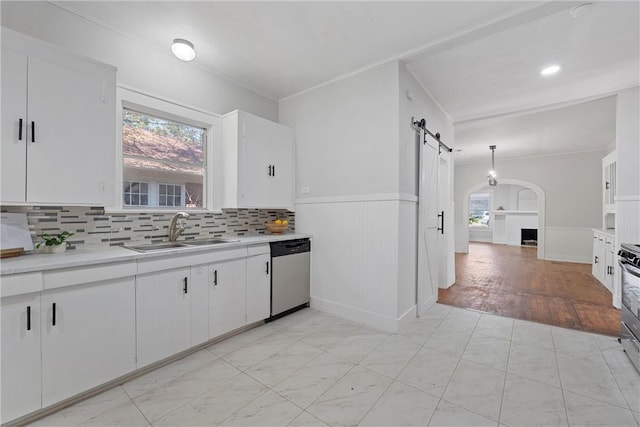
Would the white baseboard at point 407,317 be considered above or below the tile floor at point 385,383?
above

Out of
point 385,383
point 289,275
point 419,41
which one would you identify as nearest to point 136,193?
point 289,275

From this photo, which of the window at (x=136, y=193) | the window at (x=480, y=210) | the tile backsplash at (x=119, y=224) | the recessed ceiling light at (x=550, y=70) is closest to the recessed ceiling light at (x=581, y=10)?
the recessed ceiling light at (x=550, y=70)

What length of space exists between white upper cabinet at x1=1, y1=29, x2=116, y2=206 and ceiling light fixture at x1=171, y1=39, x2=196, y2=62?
560 mm

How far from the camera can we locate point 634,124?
11.2ft

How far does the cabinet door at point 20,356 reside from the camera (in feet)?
4.93

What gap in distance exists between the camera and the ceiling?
2158 millimetres

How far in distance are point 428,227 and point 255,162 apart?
231 cm

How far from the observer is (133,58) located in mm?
2533

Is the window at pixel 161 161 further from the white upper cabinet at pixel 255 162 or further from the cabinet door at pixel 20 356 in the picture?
the cabinet door at pixel 20 356

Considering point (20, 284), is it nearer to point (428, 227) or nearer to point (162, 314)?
point (162, 314)

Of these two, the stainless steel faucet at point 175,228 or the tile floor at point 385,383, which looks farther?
the stainless steel faucet at point 175,228

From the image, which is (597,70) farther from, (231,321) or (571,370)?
(231,321)

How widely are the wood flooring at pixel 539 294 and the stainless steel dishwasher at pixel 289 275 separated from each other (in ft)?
6.55

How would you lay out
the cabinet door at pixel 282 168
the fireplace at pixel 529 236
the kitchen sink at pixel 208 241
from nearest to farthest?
1. the kitchen sink at pixel 208 241
2. the cabinet door at pixel 282 168
3. the fireplace at pixel 529 236
